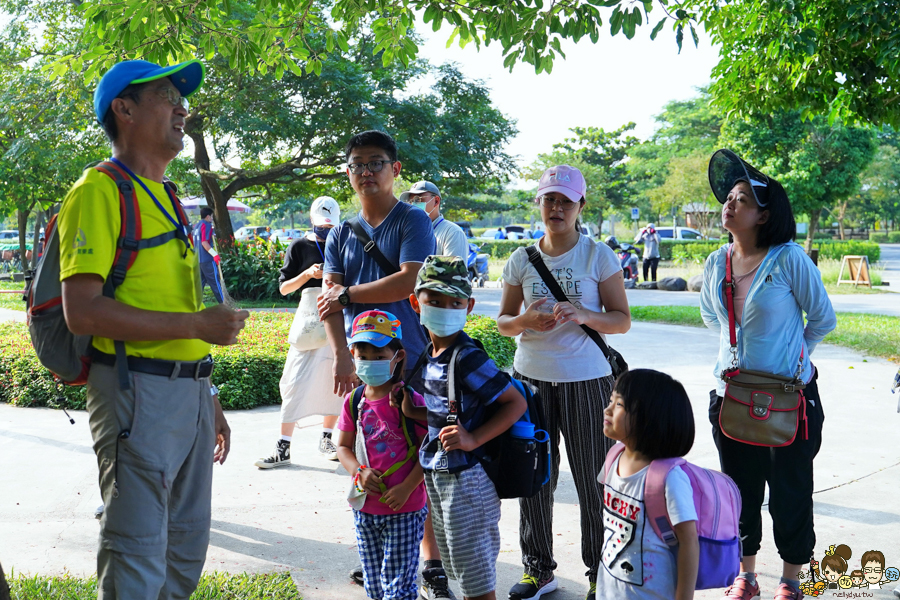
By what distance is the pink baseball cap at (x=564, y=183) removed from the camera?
3381 mm

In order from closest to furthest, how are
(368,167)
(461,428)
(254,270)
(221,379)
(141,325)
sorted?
(141,325), (461,428), (368,167), (221,379), (254,270)

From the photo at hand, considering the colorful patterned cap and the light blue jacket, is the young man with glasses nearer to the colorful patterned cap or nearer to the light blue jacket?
the colorful patterned cap

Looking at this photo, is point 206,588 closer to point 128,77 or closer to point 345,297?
point 345,297

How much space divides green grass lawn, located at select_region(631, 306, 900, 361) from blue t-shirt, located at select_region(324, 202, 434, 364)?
8.25m

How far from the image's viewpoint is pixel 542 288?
3510 mm

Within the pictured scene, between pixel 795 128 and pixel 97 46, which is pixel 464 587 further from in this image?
pixel 795 128

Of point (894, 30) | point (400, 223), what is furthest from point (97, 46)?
point (894, 30)

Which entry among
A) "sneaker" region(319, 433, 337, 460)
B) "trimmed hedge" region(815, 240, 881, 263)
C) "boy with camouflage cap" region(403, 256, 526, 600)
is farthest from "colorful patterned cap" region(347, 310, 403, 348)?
"trimmed hedge" region(815, 240, 881, 263)

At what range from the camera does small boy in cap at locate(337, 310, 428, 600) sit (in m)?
2.95

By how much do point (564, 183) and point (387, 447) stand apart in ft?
4.60

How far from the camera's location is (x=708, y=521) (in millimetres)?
2389

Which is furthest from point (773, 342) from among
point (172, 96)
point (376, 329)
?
point (172, 96)

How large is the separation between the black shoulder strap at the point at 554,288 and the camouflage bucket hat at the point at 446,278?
2.18ft

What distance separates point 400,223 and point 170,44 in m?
2.17
